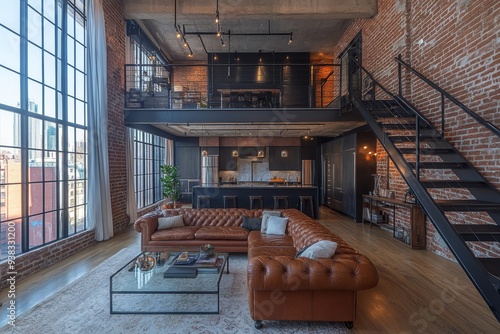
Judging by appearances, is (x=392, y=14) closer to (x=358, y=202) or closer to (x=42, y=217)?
(x=358, y=202)

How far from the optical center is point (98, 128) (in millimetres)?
5422

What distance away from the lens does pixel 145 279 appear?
304 centimetres

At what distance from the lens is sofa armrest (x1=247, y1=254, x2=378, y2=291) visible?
7.82 feet

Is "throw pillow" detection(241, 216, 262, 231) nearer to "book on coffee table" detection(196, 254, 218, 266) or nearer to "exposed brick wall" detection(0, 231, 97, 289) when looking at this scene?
"book on coffee table" detection(196, 254, 218, 266)

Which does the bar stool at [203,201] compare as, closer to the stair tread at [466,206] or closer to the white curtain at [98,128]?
the white curtain at [98,128]

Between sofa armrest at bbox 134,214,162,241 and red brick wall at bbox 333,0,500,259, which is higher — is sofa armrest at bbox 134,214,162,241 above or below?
below

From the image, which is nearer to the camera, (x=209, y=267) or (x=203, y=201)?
(x=209, y=267)

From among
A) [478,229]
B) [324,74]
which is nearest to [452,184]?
[478,229]

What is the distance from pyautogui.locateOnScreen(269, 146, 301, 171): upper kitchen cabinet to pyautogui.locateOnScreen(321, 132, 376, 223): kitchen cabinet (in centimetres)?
175

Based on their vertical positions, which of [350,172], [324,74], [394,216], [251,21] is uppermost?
[251,21]

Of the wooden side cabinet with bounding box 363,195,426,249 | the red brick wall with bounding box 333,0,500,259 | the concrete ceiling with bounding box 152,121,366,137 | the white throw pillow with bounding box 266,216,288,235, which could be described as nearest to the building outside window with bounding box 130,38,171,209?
the concrete ceiling with bounding box 152,121,366,137

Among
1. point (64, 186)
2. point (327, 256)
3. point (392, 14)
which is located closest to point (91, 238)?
point (64, 186)

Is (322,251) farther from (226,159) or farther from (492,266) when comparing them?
(226,159)

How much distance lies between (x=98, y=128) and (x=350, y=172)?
6853 mm
